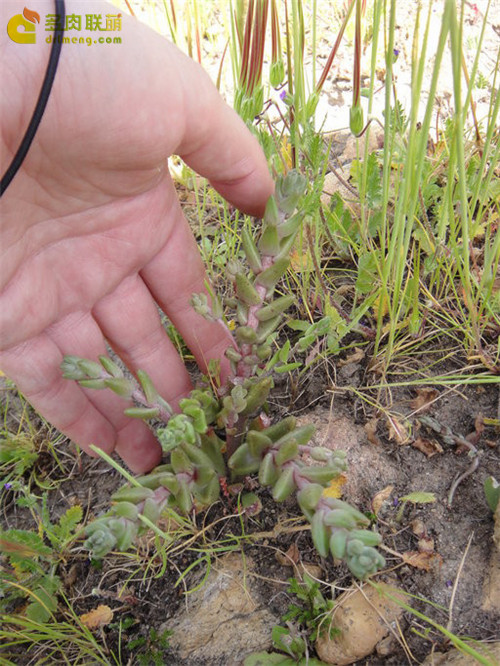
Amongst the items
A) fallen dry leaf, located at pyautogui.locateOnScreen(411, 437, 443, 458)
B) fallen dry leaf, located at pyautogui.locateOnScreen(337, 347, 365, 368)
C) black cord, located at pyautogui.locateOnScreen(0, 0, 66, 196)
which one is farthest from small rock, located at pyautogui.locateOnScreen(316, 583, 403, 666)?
black cord, located at pyautogui.locateOnScreen(0, 0, 66, 196)

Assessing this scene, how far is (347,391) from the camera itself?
1.52 metres

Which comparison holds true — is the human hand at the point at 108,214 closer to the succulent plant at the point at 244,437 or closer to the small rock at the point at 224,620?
the succulent plant at the point at 244,437

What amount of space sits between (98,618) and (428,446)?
89cm

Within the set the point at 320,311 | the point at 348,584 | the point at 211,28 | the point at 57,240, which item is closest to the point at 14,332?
the point at 57,240

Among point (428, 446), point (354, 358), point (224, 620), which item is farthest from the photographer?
point (354, 358)

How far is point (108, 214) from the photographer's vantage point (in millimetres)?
1420

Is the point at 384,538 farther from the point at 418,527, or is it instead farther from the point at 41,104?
the point at 41,104

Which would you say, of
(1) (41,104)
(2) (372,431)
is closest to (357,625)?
(2) (372,431)

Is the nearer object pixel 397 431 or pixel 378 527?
pixel 378 527

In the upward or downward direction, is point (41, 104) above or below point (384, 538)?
above

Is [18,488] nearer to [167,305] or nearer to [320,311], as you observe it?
[167,305]

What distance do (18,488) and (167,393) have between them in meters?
0.50

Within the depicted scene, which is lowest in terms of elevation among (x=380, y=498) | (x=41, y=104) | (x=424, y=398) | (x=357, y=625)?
(x=357, y=625)

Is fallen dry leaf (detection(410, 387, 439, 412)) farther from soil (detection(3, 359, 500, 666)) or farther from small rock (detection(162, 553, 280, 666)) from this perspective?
small rock (detection(162, 553, 280, 666))
